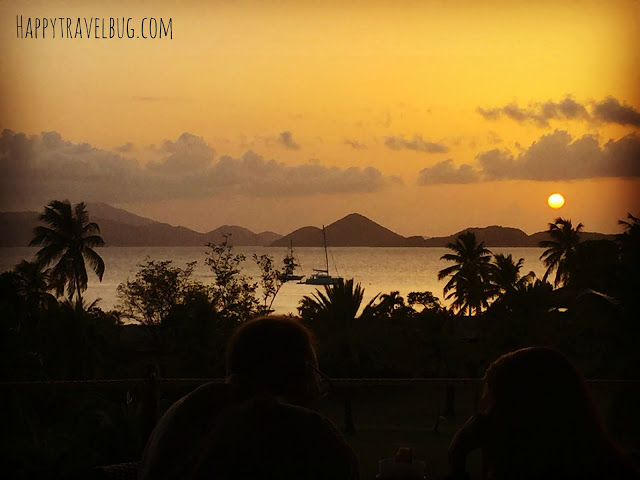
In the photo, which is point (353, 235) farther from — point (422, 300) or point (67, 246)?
point (67, 246)

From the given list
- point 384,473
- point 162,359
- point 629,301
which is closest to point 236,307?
point 162,359

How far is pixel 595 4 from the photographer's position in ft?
16.1

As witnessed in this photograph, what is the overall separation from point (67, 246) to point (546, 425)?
3708 centimetres

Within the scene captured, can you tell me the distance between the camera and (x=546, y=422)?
4.25 ft

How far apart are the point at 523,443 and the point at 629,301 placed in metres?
15.2

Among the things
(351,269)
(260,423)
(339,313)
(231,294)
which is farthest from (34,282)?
(351,269)

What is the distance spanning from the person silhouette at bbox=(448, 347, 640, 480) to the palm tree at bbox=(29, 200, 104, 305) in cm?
3624

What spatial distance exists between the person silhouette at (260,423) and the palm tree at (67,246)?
36.2 m

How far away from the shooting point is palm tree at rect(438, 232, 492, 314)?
40562mm

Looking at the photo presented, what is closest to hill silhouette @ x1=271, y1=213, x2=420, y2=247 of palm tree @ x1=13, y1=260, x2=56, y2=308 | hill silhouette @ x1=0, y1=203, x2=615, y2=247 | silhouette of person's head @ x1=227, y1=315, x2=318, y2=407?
hill silhouette @ x1=0, y1=203, x2=615, y2=247

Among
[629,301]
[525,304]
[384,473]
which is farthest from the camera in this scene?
[525,304]

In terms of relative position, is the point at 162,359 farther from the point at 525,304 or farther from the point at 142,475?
the point at 142,475

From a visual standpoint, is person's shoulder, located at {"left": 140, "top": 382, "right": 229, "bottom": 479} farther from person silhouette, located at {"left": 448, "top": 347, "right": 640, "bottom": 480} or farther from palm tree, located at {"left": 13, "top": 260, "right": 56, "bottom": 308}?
palm tree, located at {"left": 13, "top": 260, "right": 56, "bottom": 308}

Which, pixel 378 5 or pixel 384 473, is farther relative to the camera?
pixel 378 5
